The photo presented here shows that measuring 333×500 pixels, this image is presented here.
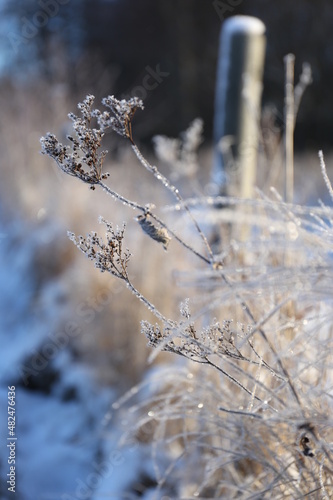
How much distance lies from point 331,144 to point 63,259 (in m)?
7.61

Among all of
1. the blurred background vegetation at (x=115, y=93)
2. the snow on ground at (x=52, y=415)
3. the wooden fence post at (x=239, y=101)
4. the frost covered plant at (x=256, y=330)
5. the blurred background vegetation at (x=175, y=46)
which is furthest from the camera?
the blurred background vegetation at (x=175, y=46)

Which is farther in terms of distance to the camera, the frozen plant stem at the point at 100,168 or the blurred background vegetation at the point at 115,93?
the blurred background vegetation at the point at 115,93

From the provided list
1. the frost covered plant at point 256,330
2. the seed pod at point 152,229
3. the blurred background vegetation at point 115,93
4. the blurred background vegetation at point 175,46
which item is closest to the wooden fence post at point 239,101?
the blurred background vegetation at point 115,93

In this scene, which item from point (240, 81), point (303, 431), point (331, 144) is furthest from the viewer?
point (331, 144)

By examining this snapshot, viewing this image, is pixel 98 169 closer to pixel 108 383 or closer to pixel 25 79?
pixel 108 383

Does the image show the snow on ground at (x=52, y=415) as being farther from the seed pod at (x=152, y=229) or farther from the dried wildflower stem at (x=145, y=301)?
the seed pod at (x=152, y=229)

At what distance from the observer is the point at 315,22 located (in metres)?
10.9

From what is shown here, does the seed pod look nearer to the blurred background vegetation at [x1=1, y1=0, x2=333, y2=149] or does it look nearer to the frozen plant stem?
the frozen plant stem

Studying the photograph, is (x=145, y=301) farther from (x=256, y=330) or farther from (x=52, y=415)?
(x=52, y=415)

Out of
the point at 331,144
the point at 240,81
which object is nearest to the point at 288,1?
the point at 331,144

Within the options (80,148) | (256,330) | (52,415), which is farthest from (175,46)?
(256,330)

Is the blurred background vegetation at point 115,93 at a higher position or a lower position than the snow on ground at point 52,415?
higher

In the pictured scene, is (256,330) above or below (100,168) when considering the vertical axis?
below

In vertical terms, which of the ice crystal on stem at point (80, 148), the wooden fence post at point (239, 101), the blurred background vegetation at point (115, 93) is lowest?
the ice crystal on stem at point (80, 148)
